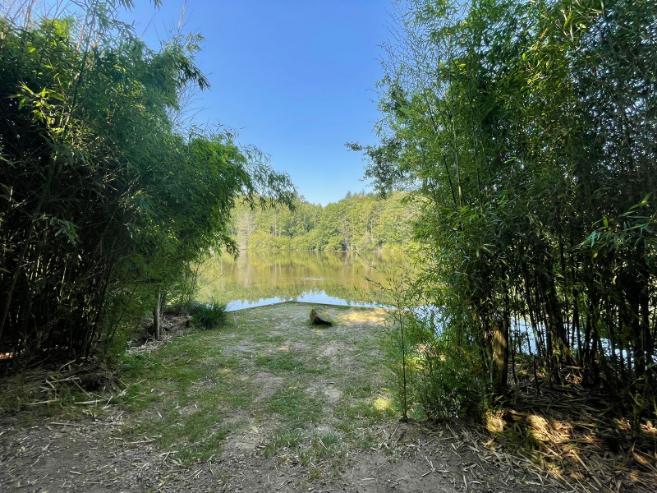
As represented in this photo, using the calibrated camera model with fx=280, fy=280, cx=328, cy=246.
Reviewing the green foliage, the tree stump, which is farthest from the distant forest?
the green foliage

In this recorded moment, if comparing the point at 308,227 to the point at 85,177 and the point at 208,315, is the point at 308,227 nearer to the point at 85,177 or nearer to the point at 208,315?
the point at 208,315

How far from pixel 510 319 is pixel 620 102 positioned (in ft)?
4.04

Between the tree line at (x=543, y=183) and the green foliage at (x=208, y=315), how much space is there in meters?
4.41

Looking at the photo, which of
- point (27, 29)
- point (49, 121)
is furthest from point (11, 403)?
point (27, 29)

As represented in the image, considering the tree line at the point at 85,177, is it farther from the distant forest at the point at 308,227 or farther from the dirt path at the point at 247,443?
the distant forest at the point at 308,227

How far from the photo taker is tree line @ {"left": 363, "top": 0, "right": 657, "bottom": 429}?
1.24m

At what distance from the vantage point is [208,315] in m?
5.18

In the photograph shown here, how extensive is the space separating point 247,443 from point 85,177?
2.09 meters

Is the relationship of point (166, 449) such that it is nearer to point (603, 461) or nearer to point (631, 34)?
point (603, 461)

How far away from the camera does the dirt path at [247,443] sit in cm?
149

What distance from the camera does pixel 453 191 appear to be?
192 centimetres

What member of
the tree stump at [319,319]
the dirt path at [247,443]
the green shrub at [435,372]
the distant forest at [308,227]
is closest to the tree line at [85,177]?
the dirt path at [247,443]

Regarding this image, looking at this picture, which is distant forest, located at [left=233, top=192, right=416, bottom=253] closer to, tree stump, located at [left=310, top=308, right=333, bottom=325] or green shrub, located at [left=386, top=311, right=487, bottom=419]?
tree stump, located at [left=310, top=308, right=333, bottom=325]

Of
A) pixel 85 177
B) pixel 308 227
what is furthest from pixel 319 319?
pixel 308 227
